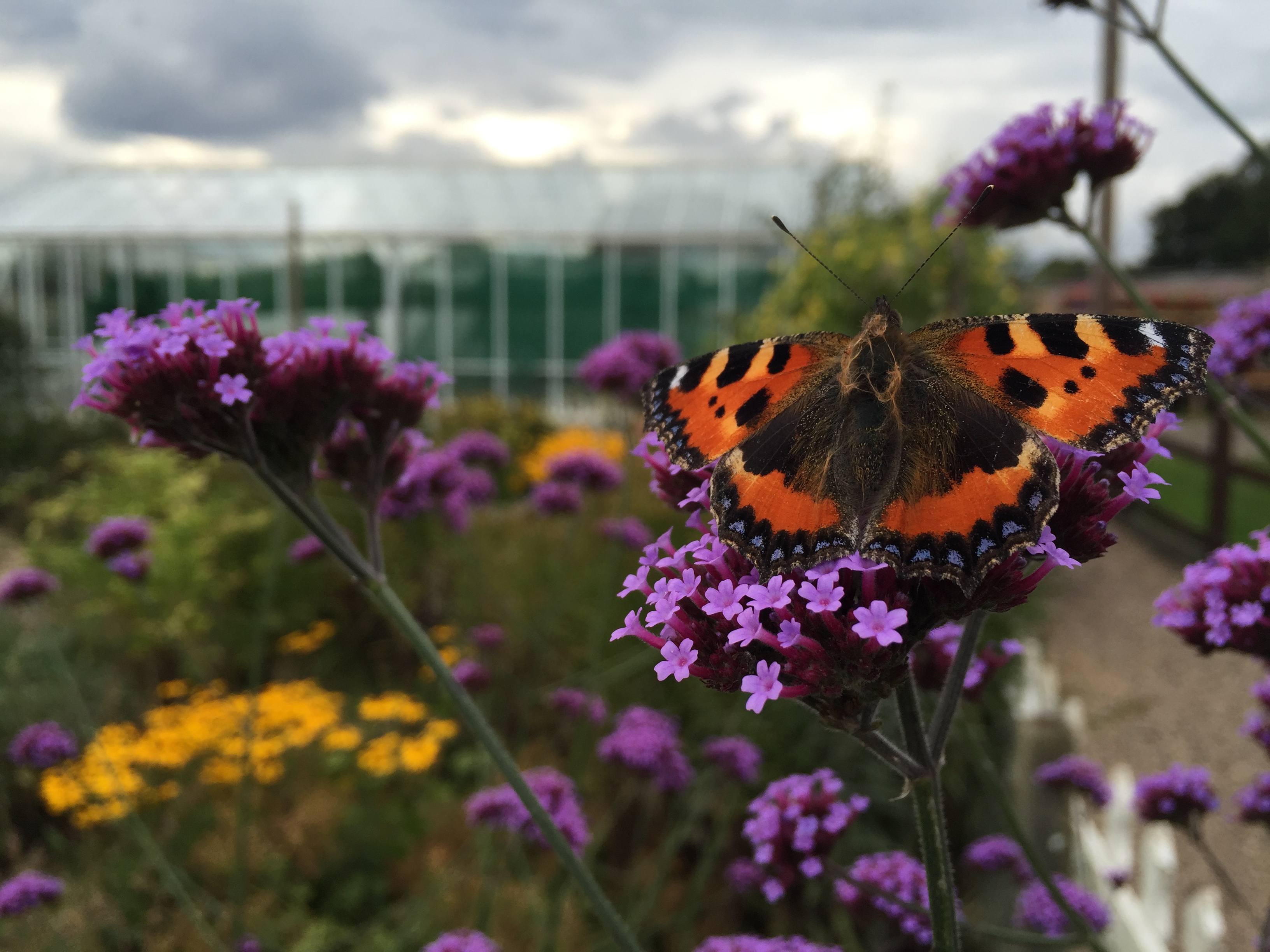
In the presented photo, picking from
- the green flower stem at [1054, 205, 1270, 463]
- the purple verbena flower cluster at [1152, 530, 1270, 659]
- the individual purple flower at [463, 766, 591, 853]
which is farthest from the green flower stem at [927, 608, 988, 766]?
the individual purple flower at [463, 766, 591, 853]

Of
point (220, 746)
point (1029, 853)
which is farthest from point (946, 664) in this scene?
point (220, 746)

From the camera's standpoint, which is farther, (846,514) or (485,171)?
(485,171)

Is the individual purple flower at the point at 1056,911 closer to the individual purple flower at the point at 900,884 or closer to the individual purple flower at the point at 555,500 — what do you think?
the individual purple flower at the point at 900,884

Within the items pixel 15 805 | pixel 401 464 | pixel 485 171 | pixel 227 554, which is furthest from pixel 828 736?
pixel 485 171

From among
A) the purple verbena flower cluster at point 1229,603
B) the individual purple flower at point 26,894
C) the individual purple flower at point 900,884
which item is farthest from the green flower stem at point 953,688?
the individual purple flower at point 26,894

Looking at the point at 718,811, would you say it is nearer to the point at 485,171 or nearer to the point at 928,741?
the point at 928,741
